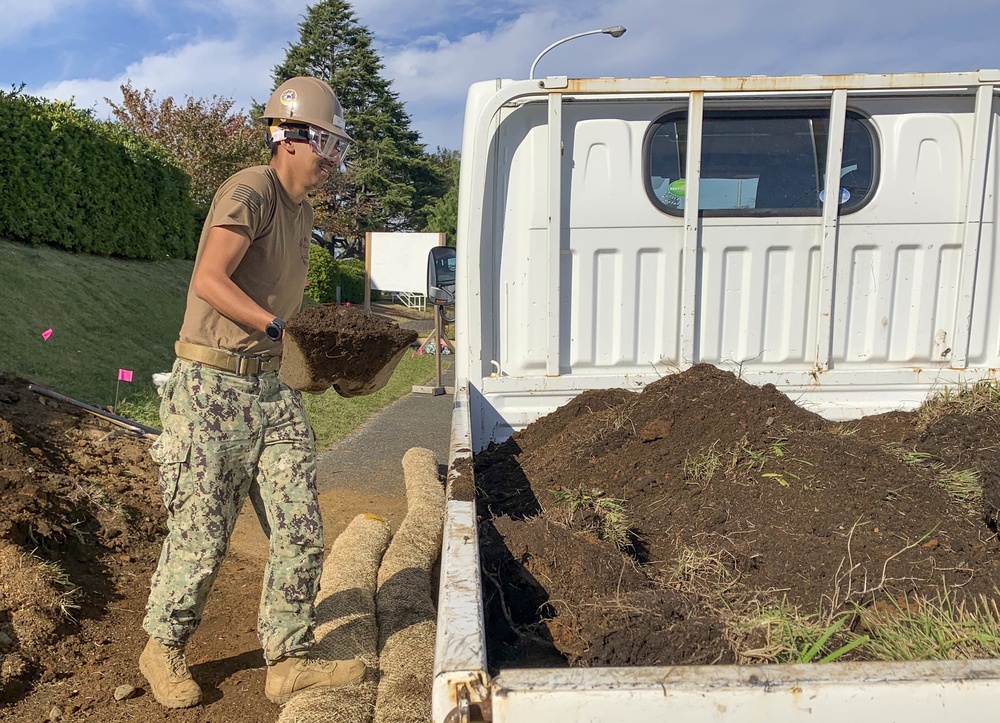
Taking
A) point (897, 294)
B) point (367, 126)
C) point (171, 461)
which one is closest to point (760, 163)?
point (897, 294)

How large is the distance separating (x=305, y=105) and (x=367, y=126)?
4234 cm

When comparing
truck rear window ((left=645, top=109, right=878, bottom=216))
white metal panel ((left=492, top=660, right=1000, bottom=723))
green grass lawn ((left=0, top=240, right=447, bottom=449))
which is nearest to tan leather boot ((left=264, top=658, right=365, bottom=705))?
white metal panel ((left=492, top=660, right=1000, bottom=723))

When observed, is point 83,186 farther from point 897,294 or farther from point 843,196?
point 897,294

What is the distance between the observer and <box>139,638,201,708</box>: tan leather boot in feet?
8.86

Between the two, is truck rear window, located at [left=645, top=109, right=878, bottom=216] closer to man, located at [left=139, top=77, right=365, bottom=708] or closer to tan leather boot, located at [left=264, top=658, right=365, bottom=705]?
man, located at [left=139, top=77, right=365, bottom=708]

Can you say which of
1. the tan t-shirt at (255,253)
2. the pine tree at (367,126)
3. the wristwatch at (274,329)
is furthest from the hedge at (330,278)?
the wristwatch at (274,329)

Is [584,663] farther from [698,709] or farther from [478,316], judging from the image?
[478,316]

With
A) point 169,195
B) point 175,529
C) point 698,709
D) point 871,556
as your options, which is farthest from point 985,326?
point 169,195

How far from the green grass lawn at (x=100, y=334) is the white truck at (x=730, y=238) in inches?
155

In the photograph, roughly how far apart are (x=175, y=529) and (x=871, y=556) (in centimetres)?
217

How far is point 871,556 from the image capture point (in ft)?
6.56

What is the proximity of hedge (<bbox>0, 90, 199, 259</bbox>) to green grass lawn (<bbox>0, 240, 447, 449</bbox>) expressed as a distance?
44cm

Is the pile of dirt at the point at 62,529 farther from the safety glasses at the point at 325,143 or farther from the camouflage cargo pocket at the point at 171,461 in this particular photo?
the safety glasses at the point at 325,143

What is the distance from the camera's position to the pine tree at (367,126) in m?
41.1
